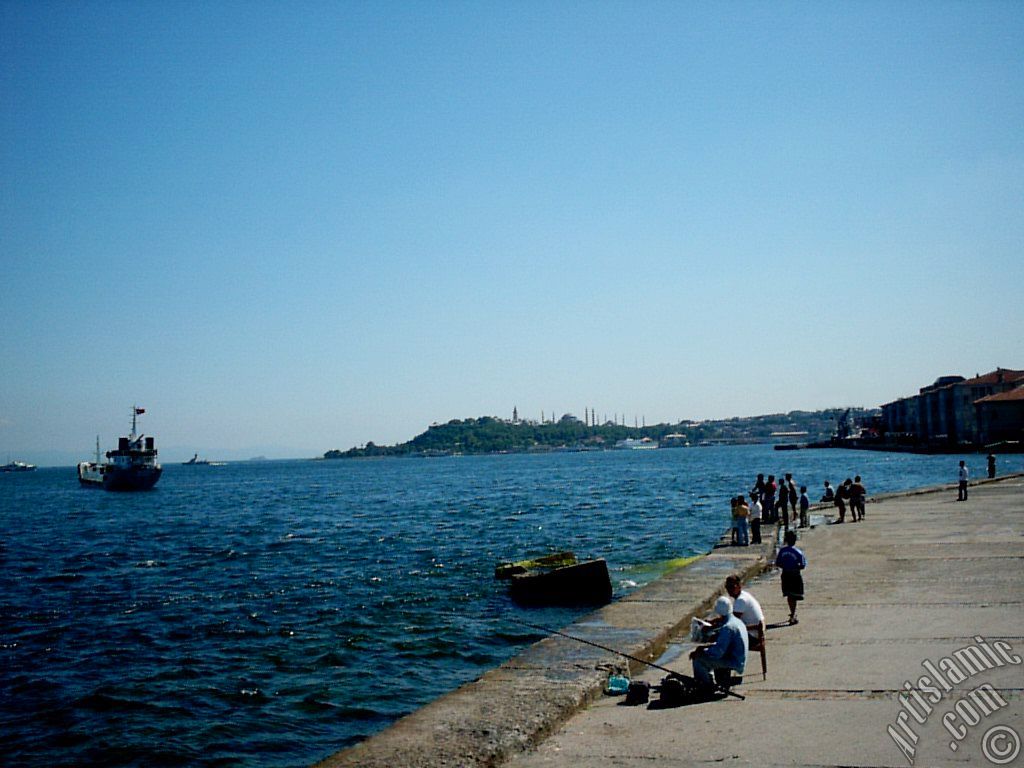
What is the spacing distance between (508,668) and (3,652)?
41.8 ft

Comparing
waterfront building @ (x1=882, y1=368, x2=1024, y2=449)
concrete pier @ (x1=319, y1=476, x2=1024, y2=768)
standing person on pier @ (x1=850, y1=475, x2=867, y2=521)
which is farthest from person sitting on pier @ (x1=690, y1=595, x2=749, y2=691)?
waterfront building @ (x1=882, y1=368, x2=1024, y2=449)

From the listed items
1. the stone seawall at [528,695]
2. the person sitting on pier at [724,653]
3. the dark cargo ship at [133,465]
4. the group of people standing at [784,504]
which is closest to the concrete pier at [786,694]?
the stone seawall at [528,695]

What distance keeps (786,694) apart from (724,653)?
766 mm

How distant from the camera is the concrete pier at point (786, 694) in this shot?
289 inches

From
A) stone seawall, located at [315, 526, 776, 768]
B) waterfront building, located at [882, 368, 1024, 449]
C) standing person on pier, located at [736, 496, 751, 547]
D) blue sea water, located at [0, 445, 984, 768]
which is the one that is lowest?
blue sea water, located at [0, 445, 984, 768]

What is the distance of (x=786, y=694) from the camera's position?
353 inches

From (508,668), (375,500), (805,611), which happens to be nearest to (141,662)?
(508,668)

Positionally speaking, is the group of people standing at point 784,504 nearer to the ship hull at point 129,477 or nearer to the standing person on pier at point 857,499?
the standing person on pier at point 857,499

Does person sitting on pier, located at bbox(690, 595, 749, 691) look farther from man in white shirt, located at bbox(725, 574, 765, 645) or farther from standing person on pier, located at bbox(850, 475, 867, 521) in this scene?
standing person on pier, located at bbox(850, 475, 867, 521)

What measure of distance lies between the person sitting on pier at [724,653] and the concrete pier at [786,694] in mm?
335

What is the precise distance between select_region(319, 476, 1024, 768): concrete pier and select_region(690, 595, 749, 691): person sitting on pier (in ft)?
1.10

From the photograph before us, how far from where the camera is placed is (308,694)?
543 inches

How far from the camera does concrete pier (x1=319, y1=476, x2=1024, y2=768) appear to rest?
734cm

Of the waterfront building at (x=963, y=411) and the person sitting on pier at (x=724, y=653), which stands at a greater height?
the waterfront building at (x=963, y=411)
